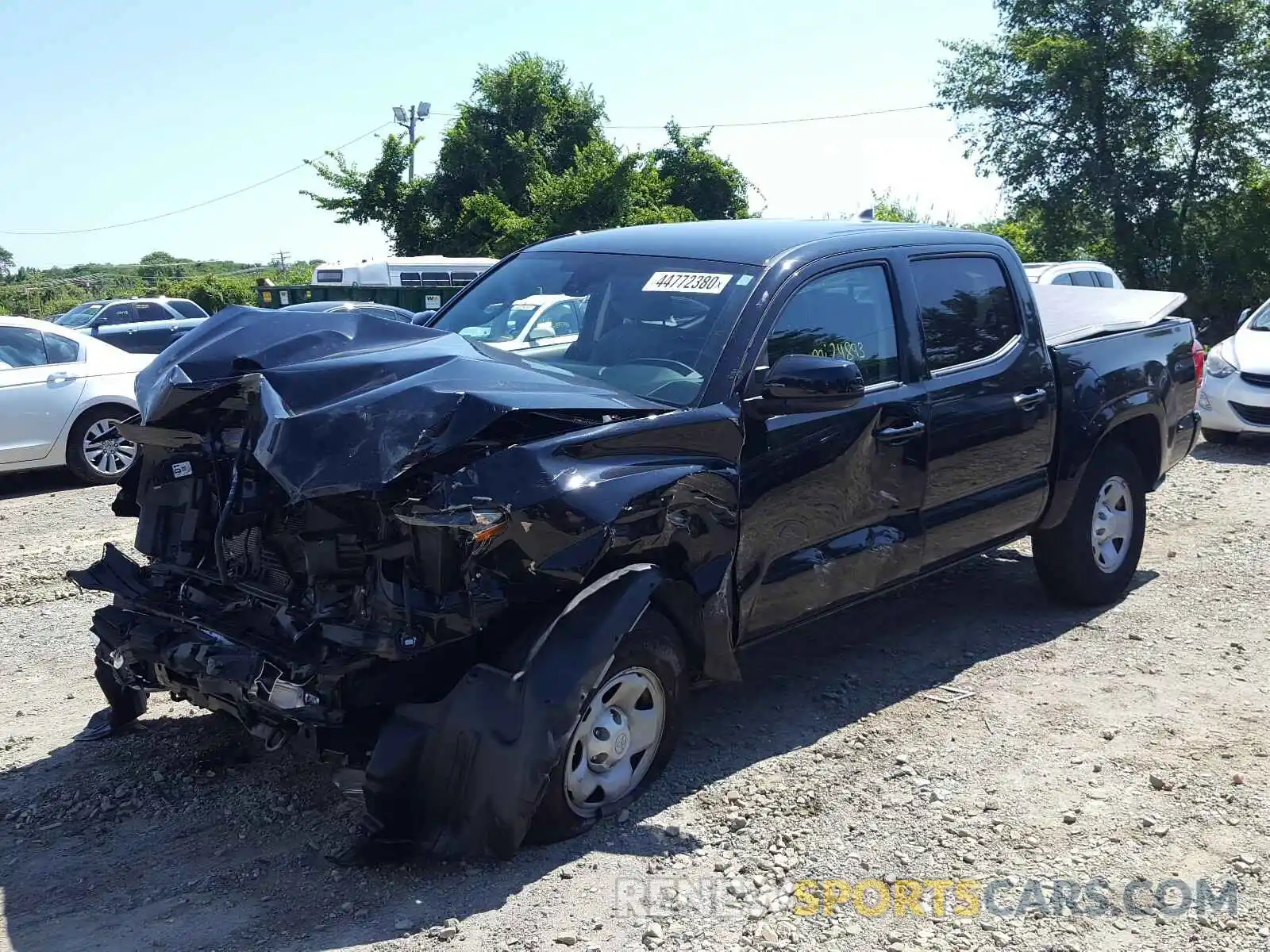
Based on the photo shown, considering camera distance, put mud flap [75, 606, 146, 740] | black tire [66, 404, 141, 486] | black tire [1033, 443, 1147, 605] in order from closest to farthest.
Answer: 1. mud flap [75, 606, 146, 740]
2. black tire [1033, 443, 1147, 605]
3. black tire [66, 404, 141, 486]

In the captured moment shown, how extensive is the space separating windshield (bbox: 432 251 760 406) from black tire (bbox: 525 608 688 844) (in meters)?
0.80

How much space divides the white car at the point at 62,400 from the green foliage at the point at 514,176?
2098cm

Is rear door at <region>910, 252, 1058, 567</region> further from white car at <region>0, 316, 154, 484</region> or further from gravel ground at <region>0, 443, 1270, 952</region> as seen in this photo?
white car at <region>0, 316, 154, 484</region>

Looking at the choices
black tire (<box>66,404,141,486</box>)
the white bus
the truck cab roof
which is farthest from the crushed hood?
the white bus

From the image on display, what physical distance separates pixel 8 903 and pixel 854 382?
3092mm

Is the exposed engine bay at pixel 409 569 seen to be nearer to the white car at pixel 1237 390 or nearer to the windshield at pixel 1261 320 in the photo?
the white car at pixel 1237 390

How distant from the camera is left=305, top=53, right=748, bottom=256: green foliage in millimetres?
31625

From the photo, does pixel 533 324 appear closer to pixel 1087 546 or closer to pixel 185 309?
pixel 1087 546

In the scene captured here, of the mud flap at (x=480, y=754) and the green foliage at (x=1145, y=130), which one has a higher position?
the green foliage at (x=1145, y=130)

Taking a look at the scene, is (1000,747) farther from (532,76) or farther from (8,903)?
(532,76)

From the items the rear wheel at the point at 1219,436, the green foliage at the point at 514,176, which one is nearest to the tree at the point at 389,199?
the green foliage at the point at 514,176

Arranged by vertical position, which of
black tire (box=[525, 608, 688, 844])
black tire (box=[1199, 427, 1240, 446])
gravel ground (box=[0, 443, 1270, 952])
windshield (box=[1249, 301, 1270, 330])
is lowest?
black tire (box=[1199, 427, 1240, 446])

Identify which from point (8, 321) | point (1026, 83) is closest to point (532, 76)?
point (1026, 83)

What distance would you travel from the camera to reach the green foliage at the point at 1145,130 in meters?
26.0
